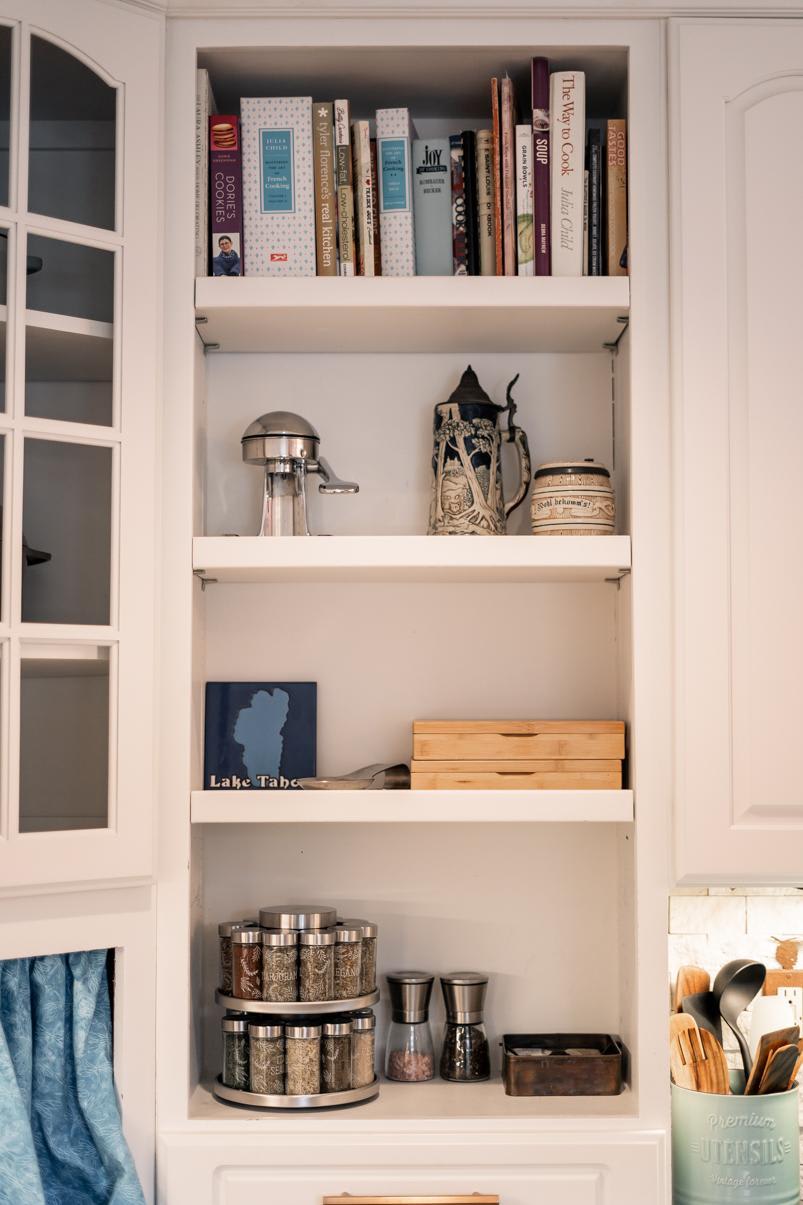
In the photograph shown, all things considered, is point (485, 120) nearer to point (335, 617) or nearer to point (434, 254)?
point (434, 254)

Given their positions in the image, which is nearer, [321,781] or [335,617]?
[321,781]

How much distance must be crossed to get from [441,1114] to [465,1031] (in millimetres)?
181

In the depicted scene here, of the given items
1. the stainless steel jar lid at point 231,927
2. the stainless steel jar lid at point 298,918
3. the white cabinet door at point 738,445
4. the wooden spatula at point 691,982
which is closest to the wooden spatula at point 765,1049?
the wooden spatula at point 691,982

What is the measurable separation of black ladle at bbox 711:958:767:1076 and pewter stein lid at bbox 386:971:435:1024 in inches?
17.6

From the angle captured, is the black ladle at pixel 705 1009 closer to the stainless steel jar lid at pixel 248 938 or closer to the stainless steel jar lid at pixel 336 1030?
the stainless steel jar lid at pixel 336 1030

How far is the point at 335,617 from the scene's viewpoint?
2066 mm

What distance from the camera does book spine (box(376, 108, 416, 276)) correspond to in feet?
6.24

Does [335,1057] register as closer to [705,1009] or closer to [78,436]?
[705,1009]

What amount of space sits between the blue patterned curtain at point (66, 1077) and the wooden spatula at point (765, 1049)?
89 cm

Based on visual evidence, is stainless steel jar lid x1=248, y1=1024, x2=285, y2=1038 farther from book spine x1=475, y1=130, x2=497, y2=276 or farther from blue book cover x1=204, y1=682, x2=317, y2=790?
book spine x1=475, y1=130, x2=497, y2=276

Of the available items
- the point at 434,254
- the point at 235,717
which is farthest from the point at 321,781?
the point at 434,254

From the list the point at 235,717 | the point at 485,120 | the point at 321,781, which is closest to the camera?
the point at 321,781

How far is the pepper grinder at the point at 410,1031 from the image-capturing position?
1933mm

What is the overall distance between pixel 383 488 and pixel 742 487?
23.2 inches
